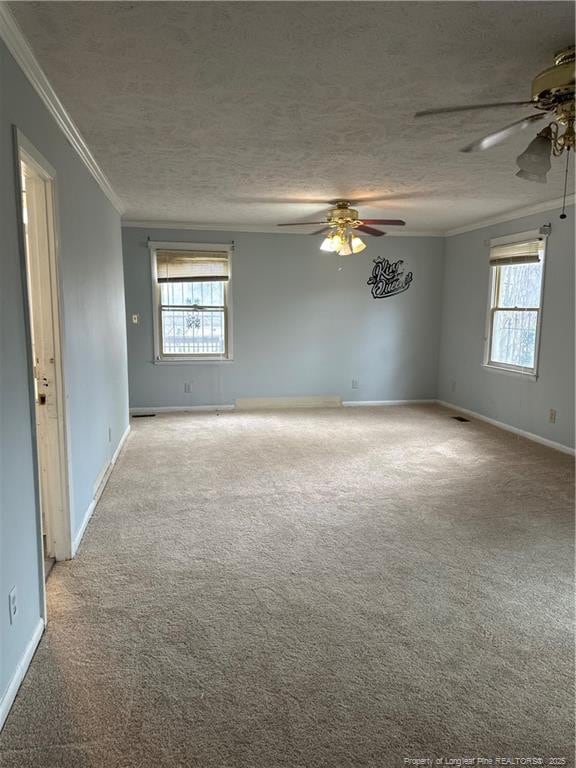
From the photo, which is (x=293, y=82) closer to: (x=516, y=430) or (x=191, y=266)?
(x=191, y=266)

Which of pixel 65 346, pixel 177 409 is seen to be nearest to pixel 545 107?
pixel 65 346

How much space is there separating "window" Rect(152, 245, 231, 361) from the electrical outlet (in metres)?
4.77

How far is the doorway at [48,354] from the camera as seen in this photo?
248cm

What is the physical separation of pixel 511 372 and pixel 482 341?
0.69 m

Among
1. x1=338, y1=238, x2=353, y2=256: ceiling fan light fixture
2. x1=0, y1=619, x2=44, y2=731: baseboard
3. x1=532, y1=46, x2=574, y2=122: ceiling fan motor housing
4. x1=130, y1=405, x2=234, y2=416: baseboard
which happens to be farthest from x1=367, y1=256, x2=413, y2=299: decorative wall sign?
x1=0, y1=619, x2=44, y2=731: baseboard

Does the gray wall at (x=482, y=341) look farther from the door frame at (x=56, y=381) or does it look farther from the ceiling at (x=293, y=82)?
the door frame at (x=56, y=381)

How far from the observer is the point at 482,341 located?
6.15 m

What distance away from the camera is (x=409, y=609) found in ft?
7.59

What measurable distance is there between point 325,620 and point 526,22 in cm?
252

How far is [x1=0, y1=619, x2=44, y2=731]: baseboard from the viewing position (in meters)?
1.66

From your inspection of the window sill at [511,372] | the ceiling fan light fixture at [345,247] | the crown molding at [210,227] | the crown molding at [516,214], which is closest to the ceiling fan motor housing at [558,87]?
the ceiling fan light fixture at [345,247]

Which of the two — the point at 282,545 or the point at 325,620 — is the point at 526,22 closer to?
the point at 325,620

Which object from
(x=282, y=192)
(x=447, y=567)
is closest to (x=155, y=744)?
(x=447, y=567)

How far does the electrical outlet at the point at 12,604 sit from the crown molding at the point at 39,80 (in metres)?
2.02
